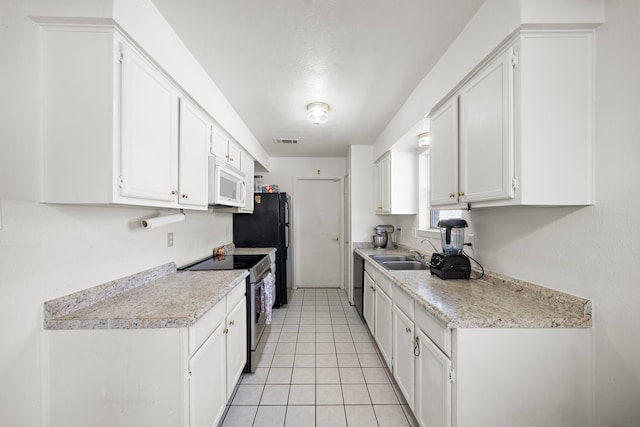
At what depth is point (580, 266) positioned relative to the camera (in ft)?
3.82

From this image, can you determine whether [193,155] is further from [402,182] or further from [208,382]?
[402,182]

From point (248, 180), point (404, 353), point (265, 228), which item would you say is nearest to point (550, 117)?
point (404, 353)

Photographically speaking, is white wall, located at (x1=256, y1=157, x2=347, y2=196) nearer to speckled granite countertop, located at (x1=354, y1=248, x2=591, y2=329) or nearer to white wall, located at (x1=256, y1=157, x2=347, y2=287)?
white wall, located at (x1=256, y1=157, x2=347, y2=287)

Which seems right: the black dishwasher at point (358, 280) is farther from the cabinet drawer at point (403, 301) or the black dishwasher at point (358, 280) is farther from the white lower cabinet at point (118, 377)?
the white lower cabinet at point (118, 377)

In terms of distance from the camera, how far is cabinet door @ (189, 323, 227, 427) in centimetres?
120

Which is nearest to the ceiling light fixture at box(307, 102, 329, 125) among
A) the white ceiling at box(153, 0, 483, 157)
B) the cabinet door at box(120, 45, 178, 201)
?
the white ceiling at box(153, 0, 483, 157)

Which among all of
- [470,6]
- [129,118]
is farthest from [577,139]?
[129,118]

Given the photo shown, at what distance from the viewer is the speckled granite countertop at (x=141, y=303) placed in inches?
43.8

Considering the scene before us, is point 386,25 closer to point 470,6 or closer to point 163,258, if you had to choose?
point 470,6

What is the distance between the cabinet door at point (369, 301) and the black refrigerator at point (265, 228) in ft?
4.20

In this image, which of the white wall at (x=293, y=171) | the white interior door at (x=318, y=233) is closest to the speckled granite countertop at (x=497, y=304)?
the white interior door at (x=318, y=233)

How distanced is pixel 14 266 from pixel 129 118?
29.0 inches

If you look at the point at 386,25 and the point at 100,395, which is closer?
the point at 100,395

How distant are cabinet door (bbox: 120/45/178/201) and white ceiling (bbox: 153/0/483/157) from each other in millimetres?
400
